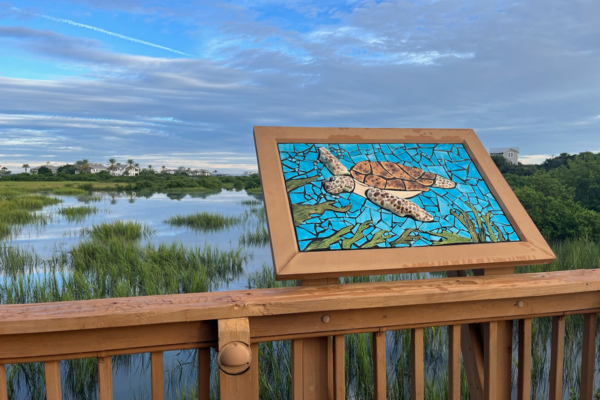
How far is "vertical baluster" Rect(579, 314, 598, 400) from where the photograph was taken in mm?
1485

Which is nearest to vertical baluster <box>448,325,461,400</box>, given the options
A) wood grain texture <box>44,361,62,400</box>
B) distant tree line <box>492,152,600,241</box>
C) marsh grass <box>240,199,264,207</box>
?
wood grain texture <box>44,361,62,400</box>

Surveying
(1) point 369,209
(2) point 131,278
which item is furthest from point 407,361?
(2) point 131,278

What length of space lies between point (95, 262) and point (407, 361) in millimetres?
3965

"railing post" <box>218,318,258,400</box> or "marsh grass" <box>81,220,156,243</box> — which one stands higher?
"railing post" <box>218,318,258,400</box>

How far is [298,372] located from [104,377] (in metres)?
0.55

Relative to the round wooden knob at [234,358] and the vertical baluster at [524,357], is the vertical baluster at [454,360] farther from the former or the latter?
the round wooden knob at [234,358]

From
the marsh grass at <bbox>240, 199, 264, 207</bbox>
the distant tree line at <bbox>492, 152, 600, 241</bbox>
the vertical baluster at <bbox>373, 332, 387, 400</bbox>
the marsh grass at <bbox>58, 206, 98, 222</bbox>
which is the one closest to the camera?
the vertical baluster at <bbox>373, 332, 387, 400</bbox>

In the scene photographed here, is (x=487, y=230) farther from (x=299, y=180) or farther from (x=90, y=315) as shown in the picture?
(x=90, y=315)

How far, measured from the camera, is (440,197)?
148 cm

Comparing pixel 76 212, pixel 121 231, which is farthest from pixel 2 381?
pixel 76 212

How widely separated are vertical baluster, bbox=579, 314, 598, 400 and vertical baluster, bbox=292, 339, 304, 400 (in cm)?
103

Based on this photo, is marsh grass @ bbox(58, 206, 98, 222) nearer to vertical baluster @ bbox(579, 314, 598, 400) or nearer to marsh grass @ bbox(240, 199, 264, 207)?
marsh grass @ bbox(240, 199, 264, 207)

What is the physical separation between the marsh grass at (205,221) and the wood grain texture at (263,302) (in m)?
7.55

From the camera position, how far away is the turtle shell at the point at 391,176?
1.47m
